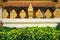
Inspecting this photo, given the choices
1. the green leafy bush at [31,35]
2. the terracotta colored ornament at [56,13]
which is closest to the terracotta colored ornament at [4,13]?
the terracotta colored ornament at [56,13]

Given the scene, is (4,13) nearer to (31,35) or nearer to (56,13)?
(56,13)

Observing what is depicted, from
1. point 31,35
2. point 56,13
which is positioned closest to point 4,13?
point 56,13

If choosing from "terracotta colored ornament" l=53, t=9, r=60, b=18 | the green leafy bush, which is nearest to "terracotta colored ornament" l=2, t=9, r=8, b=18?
"terracotta colored ornament" l=53, t=9, r=60, b=18

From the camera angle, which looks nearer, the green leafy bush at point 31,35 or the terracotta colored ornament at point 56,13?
the green leafy bush at point 31,35

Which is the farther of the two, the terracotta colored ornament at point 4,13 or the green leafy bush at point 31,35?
the terracotta colored ornament at point 4,13

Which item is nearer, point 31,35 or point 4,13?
point 31,35

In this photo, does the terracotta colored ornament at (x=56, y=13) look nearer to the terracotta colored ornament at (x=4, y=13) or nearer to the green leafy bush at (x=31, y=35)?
the terracotta colored ornament at (x=4, y=13)

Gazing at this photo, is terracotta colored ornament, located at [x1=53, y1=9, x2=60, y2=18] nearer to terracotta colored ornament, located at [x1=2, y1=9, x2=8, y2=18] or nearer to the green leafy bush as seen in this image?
terracotta colored ornament, located at [x1=2, y1=9, x2=8, y2=18]

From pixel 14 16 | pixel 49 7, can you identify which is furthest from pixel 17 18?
pixel 49 7

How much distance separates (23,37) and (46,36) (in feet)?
1.56

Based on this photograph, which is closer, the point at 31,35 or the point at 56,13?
the point at 31,35

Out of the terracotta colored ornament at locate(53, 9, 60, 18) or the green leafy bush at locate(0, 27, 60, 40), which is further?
the terracotta colored ornament at locate(53, 9, 60, 18)

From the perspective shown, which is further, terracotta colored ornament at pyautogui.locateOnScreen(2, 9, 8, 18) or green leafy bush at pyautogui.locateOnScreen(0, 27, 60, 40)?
terracotta colored ornament at pyautogui.locateOnScreen(2, 9, 8, 18)

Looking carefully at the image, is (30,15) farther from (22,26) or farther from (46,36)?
(46,36)
